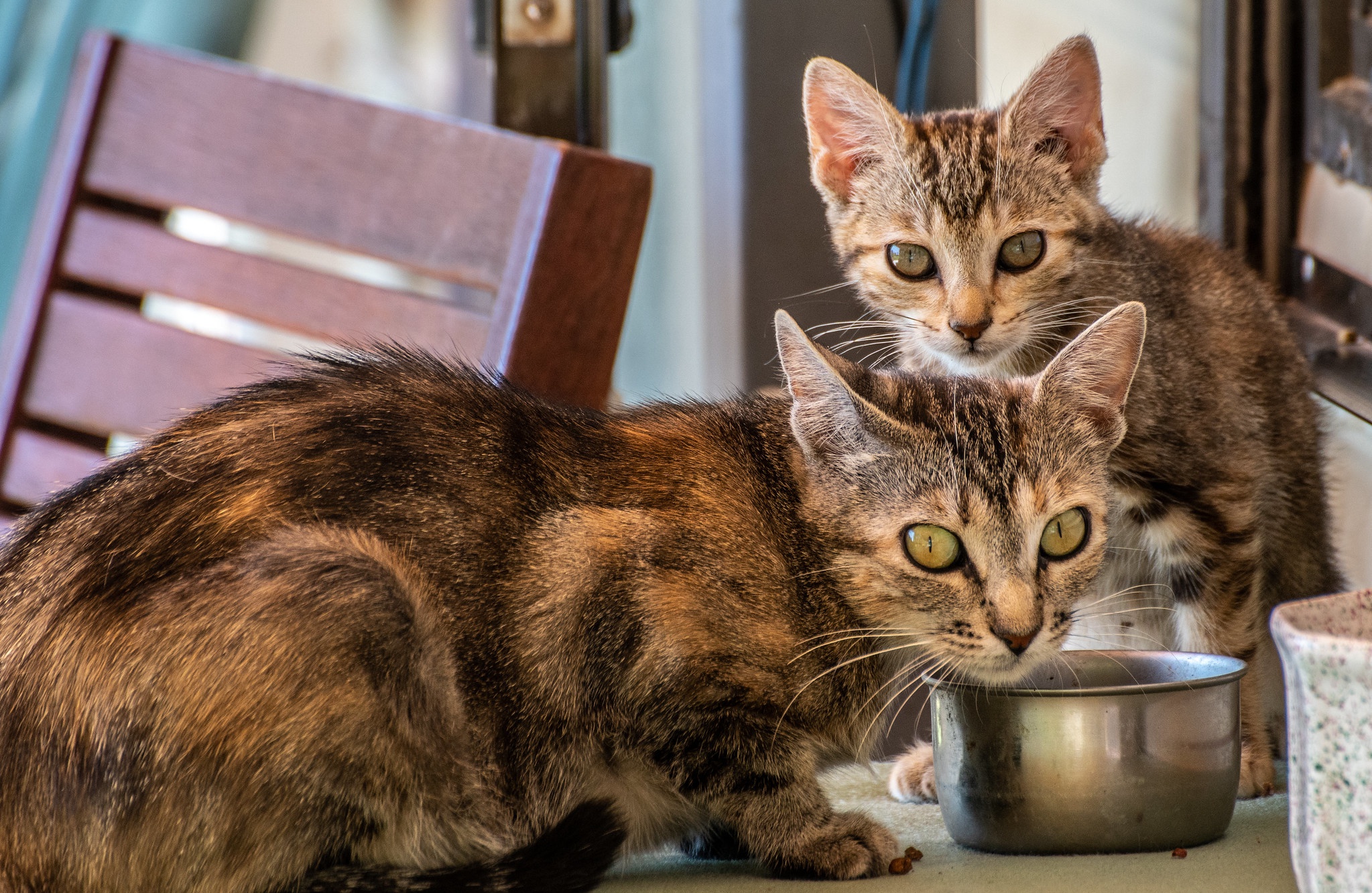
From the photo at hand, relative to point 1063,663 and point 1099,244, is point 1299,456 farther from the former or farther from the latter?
point 1063,663

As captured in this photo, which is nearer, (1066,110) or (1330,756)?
(1330,756)

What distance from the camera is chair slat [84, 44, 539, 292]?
2113 millimetres

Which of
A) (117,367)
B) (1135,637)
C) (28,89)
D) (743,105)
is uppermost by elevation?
(28,89)

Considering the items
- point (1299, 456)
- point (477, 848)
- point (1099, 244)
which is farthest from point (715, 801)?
point (1299, 456)

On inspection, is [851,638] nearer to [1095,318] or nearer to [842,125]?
[1095,318]

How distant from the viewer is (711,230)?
249 centimetres

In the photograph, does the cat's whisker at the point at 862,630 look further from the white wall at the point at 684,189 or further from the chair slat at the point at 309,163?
the chair slat at the point at 309,163

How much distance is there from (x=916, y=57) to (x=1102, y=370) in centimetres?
107

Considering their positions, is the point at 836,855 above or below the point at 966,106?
below

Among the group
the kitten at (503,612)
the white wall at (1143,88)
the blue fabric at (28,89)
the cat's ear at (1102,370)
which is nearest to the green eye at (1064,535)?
the kitten at (503,612)

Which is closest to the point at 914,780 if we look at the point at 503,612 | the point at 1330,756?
the point at 503,612

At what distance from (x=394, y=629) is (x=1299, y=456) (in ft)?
4.03

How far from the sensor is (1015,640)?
1292mm

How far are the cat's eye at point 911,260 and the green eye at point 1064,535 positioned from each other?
0.46m
